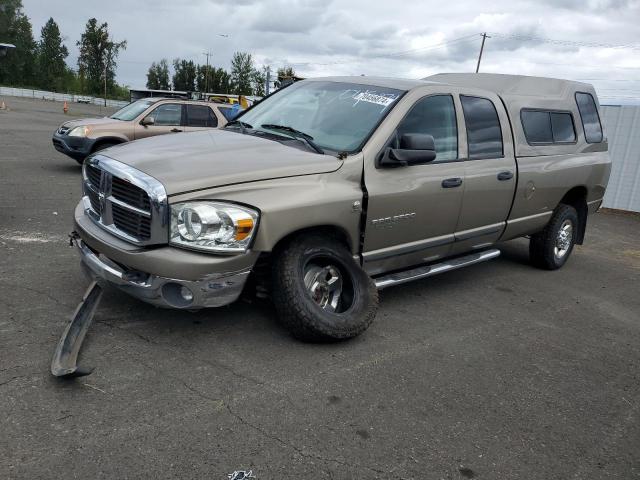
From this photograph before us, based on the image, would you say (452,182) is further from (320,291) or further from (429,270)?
(320,291)

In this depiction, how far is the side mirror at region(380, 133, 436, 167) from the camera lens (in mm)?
4164

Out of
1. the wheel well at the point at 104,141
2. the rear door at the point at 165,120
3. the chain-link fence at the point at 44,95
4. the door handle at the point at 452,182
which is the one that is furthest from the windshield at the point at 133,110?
the chain-link fence at the point at 44,95

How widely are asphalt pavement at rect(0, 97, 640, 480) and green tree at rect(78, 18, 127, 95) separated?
10057 centimetres

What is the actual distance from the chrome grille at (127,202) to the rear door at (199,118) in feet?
26.3

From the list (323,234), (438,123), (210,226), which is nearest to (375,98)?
(438,123)

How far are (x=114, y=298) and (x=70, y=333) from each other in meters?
0.84

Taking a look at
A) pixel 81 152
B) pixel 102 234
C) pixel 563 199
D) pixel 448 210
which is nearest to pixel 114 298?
pixel 102 234

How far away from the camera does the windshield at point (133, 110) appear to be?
11359 millimetres

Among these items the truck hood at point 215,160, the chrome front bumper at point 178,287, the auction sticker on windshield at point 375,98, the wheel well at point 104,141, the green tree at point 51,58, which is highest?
the green tree at point 51,58

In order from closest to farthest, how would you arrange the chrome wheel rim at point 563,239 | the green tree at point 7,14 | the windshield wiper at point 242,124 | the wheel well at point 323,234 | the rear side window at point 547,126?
the wheel well at point 323,234
the windshield wiper at point 242,124
the rear side window at point 547,126
the chrome wheel rim at point 563,239
the green tree at point 7,14

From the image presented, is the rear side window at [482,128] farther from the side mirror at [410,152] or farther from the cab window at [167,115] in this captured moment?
the cab window at [167,115]

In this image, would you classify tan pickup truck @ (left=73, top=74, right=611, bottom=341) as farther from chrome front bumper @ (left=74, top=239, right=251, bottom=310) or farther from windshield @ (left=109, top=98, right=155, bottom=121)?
windshield @ (left=109, top=98, right=155, bottom=121)

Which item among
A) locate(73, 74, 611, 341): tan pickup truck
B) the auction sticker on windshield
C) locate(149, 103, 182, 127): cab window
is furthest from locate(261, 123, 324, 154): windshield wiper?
locate(149, 103, 182, 127): cab window

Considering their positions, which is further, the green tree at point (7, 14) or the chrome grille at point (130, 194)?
the green tree at point (7, 14)
